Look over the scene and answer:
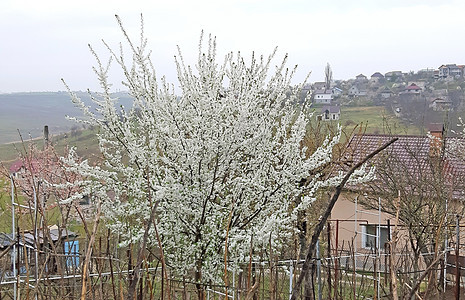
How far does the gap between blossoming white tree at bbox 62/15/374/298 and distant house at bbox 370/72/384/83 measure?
103932mm

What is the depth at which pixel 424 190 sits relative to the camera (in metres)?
12.2

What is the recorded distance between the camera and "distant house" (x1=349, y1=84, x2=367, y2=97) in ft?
286

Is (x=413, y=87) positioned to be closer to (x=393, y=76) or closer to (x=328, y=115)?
(x=393, y=76)

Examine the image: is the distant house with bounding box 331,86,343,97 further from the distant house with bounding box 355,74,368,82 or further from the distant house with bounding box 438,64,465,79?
the distant house with bounding box 438,64,465,79

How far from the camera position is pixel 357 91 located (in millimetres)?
91750

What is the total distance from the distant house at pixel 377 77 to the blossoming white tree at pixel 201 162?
104 metres

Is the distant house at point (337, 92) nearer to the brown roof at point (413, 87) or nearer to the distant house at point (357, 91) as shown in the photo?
the distant house at point (357, 91)

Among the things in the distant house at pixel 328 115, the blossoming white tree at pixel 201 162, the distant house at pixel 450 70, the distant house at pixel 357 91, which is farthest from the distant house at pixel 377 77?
the blossoming white tree at pixel 201 162

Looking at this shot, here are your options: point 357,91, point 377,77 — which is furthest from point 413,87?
point 377,77

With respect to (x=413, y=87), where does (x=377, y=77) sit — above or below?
above

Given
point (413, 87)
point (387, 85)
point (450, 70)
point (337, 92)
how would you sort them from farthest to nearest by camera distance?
point (450, 70), point (387, 85), point (337, 92), point (413, 87)

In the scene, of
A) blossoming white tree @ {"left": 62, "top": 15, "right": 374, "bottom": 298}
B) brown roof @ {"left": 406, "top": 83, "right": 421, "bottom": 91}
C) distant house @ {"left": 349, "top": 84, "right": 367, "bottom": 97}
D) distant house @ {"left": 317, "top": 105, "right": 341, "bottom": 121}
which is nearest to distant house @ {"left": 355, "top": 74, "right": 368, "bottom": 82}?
distant house @ {"left": 349, "top": 84, "right": 367, "bottom": 97}

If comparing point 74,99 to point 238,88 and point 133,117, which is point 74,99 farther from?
point 238,88

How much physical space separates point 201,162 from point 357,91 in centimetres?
8996
